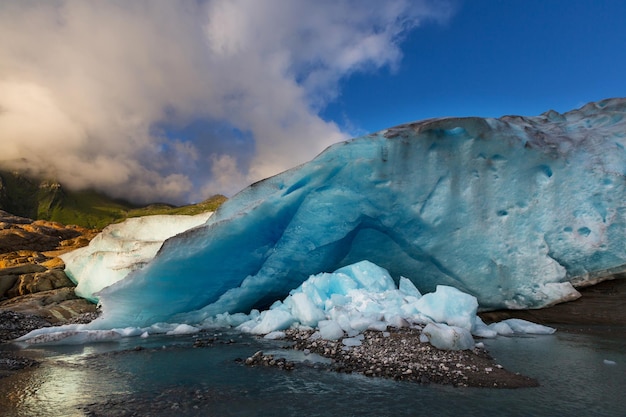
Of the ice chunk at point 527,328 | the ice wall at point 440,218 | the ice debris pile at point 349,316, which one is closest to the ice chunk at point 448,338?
the ice debris pile at point 349,316

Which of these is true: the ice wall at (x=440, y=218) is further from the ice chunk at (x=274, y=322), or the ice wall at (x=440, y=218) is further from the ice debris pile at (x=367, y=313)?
the ice chunk at (x=274, y=322)

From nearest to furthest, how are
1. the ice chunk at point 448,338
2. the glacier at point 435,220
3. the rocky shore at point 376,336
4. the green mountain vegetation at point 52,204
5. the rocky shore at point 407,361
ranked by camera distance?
the rocky shore at point 407,361 < the rocky shore at point 376,336 < the ice chunk at point 448,338 < the glacier at point 435,220 < the green mountain vegetation at point 52,204

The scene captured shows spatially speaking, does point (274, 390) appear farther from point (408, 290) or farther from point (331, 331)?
point (408, 290)

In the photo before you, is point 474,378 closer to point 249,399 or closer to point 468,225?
point 249,399

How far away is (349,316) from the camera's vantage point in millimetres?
8906

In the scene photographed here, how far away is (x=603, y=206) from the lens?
1099cm

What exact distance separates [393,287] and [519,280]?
12.2 feet

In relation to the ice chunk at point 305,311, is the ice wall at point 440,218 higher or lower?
higher

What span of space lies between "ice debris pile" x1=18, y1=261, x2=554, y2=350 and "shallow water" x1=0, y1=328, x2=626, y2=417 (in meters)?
1.61

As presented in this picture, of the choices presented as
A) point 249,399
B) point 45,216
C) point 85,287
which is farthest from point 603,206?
point 45,216

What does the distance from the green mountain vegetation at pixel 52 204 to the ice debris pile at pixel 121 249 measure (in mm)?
93595

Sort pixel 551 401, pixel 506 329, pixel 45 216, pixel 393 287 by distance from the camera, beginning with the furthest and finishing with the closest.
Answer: pixel 45 216
pixel 393 287
pixel 506 329
pixel 551 401

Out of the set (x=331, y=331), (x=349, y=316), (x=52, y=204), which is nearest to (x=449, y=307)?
(x=349, y=316)

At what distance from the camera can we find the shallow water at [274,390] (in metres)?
4.19
